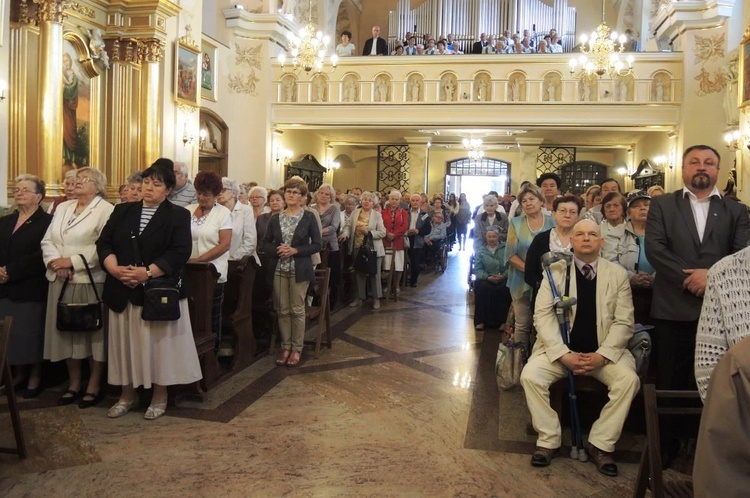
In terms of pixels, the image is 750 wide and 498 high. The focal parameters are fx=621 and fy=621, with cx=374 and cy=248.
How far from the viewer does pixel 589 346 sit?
3.71m

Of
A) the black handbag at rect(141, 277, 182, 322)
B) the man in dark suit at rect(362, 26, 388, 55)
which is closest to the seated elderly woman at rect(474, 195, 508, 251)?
the black handbag at rect(141, 277, 182, 322)

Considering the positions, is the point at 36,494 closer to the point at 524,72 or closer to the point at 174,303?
the point at 174,303

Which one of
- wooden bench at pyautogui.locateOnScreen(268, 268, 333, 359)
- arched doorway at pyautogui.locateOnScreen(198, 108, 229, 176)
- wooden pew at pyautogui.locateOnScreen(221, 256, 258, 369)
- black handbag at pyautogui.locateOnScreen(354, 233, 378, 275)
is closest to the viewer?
wooden pew at pyautogui.locateOnScreen(221, 256, 258, 369)

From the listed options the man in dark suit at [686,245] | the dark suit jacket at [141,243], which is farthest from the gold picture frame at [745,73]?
the dark suit jacket at [141,243]

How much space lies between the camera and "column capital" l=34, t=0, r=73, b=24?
8305 millimetres

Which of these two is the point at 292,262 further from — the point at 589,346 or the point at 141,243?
the point at 589,346

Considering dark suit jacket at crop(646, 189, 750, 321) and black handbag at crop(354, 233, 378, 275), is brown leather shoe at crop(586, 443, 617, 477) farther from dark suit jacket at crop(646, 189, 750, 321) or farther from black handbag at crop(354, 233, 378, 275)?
black handbag at crop(354, 233, 378, 275)

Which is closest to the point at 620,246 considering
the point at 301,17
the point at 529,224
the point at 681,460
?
the point at 529,224

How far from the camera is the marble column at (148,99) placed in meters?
10.4

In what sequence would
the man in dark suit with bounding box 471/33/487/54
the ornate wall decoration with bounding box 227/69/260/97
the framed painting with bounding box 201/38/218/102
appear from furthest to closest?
the man in dark suit with bounding box 471/33/487/54, the ornate wall decoration with bounding box 227/69/260/97, the framed painting with bounding box 201/38/218/102

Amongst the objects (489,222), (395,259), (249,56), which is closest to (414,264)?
(395,259)

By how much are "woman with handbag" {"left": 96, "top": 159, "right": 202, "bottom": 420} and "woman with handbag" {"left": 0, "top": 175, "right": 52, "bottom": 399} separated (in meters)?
0.75

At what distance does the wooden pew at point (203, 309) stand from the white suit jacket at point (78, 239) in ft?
2.02

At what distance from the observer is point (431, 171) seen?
21.8 metres
